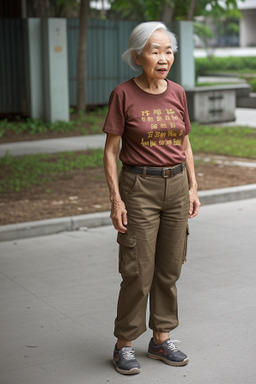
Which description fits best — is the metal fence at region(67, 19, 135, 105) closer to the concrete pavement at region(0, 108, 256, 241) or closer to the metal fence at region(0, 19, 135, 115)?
the metal fence at region(0, 19, 135, 115)

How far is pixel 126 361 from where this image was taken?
445cm

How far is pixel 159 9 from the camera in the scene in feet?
83.4

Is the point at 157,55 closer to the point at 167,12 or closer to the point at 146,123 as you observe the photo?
the point at 146,123

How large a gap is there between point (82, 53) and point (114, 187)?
14920 mm

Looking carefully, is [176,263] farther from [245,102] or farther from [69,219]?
[245,102]

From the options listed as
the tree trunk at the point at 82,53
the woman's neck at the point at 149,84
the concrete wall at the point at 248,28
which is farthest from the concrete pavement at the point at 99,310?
the concrete wall at the point at 248,28

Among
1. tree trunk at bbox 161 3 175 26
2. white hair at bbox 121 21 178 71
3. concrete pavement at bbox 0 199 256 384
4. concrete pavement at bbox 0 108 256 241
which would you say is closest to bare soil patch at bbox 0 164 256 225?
concrete pavement at bbox 0 108 256 241

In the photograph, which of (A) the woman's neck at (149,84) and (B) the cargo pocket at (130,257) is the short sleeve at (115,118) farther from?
(B) the cargo pocket at (130,257)

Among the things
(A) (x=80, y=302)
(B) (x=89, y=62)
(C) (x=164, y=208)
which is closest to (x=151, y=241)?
(C) (x=164, y=208)

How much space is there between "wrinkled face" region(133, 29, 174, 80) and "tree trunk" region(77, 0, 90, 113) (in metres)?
14.7

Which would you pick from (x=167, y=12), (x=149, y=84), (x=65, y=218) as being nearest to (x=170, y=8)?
→ (x=167, y=12)

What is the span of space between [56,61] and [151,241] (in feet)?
45.7

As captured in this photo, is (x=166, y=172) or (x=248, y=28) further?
(x=248, y=28)

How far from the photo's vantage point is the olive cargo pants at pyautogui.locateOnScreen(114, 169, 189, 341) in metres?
4.34
